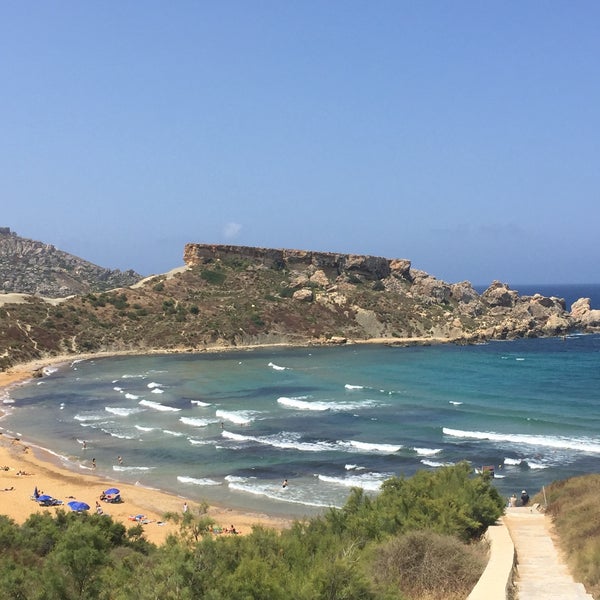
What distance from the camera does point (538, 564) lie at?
12.8 metres

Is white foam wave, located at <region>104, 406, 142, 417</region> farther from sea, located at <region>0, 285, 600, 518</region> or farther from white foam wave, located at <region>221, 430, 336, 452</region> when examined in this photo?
white foam wave, located at <region>221, 430, 336, 452</region>

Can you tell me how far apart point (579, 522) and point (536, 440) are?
20824mm

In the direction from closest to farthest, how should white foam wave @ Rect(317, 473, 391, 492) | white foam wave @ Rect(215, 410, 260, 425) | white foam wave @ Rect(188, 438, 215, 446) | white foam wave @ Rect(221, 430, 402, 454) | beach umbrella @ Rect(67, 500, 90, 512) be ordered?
beach umbrella @ Rect(67, 500, 90, 512) → white foam wave @ Rect(317, 473, 391, 492) → white foam wave @ Rect(221, 430, 402, 454) → white foam wave @ Rect(188, 438, 215, 446) → white foam wave @ Rect(215, 410, 260, 425)

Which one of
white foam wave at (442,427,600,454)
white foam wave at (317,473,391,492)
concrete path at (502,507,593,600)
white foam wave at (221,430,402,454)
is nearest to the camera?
concrete path at (502,507,593,600)

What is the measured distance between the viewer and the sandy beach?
2417 cm

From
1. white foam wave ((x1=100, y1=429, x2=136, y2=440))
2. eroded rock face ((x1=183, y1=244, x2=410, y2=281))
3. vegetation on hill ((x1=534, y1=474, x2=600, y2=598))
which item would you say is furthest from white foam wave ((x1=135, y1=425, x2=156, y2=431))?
eroded rock face ((x1=183, y1=244, x2=410, y2=281))

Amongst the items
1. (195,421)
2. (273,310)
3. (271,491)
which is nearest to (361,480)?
(271,491)

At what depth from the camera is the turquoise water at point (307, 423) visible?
2958cm

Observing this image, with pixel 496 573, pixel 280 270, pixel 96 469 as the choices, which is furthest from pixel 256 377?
pixel 280 270

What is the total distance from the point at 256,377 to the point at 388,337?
43.0 meters

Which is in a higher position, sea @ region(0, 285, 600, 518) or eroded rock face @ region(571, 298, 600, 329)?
eroded rock face @ region(571, 298, 600, 329)

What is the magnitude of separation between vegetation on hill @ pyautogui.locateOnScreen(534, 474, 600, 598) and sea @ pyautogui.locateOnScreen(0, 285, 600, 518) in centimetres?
449

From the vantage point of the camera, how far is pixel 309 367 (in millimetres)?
69250

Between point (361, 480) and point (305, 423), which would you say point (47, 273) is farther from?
point (361, 480)
